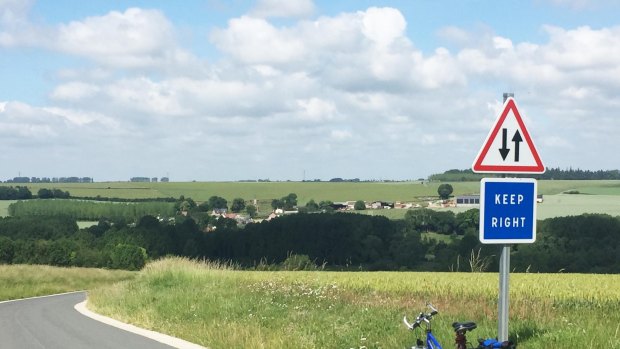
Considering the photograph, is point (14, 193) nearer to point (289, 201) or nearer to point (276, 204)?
point (276, 204)

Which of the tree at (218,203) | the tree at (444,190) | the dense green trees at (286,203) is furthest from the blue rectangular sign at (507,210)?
the tree at (218,203)

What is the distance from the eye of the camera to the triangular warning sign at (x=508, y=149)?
7152 millimetres

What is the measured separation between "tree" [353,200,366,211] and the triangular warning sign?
117 m

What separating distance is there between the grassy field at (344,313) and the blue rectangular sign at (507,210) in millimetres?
2096

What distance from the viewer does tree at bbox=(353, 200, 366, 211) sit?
125 meters

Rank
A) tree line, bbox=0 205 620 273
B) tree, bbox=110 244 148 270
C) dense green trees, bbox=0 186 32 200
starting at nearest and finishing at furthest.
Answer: tree line, bbox=0 205 620 273, tree, bbox=110 244 148 270, dense green trees, bbox=0 186 32 200

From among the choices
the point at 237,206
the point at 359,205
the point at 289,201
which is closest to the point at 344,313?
the point at 359,205

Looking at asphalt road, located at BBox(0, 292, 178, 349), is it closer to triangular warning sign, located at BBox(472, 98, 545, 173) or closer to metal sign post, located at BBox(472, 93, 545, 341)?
metal sign post, located at BBox(472, 93, 545, 341)

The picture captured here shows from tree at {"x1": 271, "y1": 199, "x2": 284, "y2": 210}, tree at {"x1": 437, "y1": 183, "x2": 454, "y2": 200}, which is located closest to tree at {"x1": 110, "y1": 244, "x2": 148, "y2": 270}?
tree at {"x1": 271, "y1": 199, "x2": 284, "y2": 210}

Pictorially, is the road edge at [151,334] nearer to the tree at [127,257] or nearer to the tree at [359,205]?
the tree at [127,257]

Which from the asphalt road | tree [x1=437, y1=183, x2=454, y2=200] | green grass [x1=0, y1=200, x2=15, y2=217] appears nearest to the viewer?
the asphalt road

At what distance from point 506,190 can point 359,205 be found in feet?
397

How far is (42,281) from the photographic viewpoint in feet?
147

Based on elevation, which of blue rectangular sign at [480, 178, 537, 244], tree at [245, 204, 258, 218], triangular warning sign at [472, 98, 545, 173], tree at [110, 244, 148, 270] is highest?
triangular warning sign at [472, 98, 545, 173]
